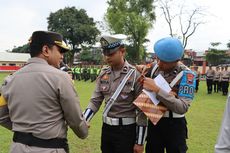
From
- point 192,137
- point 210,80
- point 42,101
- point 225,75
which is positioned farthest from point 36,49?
point 210,80

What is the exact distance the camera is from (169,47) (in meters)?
3.34

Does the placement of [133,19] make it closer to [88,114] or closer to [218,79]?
[218,79]

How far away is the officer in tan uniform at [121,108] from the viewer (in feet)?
11.9

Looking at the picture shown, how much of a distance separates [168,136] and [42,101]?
58.7 inches

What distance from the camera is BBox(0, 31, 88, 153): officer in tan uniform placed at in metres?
2.71

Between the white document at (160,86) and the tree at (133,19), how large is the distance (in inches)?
1511

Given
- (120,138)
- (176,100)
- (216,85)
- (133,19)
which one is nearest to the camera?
(176,100)

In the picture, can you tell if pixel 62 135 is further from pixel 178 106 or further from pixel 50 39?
pixel 178 106

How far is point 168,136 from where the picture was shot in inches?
142

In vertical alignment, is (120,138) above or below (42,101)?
below

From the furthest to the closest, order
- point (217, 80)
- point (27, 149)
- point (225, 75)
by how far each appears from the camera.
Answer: point (217, 80) < point (225, 75) < point (27, 149)

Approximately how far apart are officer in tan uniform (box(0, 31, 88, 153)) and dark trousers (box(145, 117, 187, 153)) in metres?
1.07

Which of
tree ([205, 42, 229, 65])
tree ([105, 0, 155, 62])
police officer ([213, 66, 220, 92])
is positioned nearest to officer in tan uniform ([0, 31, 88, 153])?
police officer ([213, 66, 220, 92])

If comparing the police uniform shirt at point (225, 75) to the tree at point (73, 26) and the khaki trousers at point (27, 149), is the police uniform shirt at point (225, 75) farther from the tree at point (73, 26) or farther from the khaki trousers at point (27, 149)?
the tree at point (73, 26)
